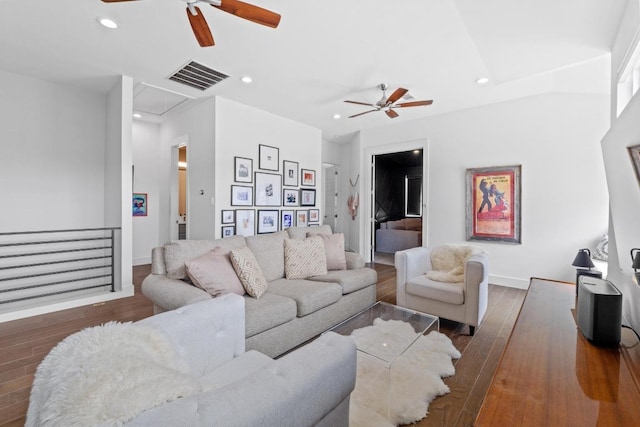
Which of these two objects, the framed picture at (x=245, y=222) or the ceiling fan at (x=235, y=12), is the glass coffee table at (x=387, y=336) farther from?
the framed picture at (x=245, y=222)

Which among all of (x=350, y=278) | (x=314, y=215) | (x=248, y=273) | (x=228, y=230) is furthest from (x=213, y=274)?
(x=314, y=215)

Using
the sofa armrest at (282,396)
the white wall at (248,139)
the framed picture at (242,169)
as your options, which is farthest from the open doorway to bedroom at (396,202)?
the sofa armrest at (282,396)

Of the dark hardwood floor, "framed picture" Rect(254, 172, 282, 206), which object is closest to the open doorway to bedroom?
"framed picture" Rect(254, 172, 282, 206)

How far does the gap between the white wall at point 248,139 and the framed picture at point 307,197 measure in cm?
24

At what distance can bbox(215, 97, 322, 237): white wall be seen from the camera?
4.16 metres

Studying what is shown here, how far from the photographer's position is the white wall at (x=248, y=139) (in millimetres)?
4164

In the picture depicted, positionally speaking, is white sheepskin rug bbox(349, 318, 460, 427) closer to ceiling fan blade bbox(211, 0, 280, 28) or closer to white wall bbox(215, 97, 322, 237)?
ceiling fan blade bbox(211, 0, 280, 28)

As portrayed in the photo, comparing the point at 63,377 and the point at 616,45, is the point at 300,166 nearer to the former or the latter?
the point at 616,45

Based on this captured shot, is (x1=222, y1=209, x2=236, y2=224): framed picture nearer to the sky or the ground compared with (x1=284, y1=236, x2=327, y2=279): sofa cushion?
nearer to the sky

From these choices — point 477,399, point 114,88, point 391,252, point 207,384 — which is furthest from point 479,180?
point 114,88

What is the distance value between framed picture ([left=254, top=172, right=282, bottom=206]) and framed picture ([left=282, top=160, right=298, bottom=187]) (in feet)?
0.46

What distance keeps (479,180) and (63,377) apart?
4959 millimetres

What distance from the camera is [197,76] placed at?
350 cm

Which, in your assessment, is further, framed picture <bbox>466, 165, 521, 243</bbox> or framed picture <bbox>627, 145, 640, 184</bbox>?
framed picture <bbox>466, 165, 521, 243</bbox>
